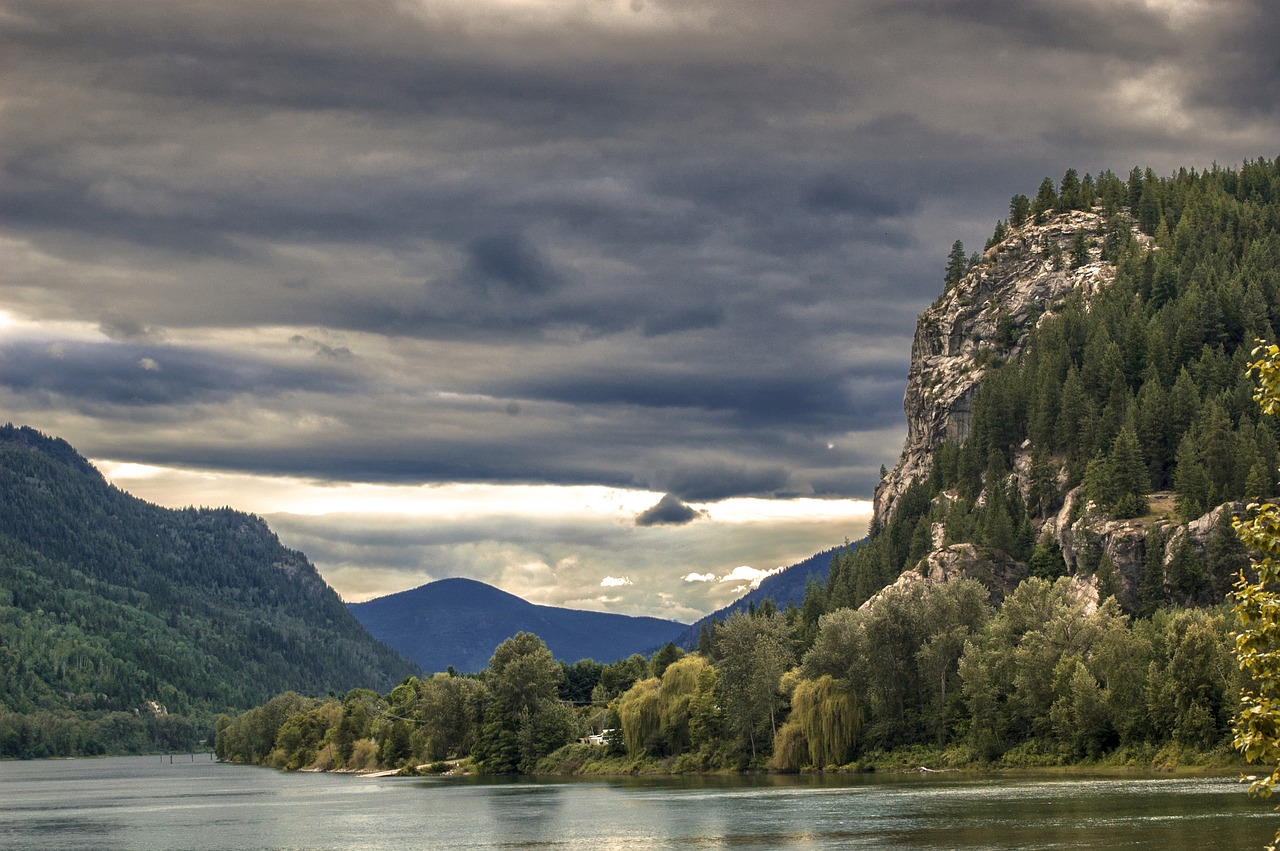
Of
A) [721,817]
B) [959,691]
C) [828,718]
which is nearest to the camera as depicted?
[721,817]

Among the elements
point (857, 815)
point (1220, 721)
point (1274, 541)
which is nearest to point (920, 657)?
point (1220, 721)

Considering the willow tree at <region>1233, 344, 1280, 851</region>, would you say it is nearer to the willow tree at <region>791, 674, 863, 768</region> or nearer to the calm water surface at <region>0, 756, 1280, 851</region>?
the calm water surface at <region>0, 756, 1280, 851</region>

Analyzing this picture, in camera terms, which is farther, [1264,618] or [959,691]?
[959,691]

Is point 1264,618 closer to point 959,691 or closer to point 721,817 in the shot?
point 721,817

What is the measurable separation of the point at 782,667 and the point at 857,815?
253 feet

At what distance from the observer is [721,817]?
378 feet

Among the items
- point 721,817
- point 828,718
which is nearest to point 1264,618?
point 721,817

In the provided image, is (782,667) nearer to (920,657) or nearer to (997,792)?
(920,657)

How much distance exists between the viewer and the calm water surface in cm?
8775

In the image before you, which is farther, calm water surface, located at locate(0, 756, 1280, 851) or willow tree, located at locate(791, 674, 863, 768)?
willow tree, located at locate(791, 674, 863, 768)

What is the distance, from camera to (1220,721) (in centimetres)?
13375

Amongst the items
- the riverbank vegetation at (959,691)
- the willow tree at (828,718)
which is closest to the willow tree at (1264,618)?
the riverbank vegetation at (959,691)

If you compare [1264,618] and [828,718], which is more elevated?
[1264,618]

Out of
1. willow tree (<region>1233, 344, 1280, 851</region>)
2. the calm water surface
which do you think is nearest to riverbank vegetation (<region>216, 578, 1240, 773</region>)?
the calm water surface
